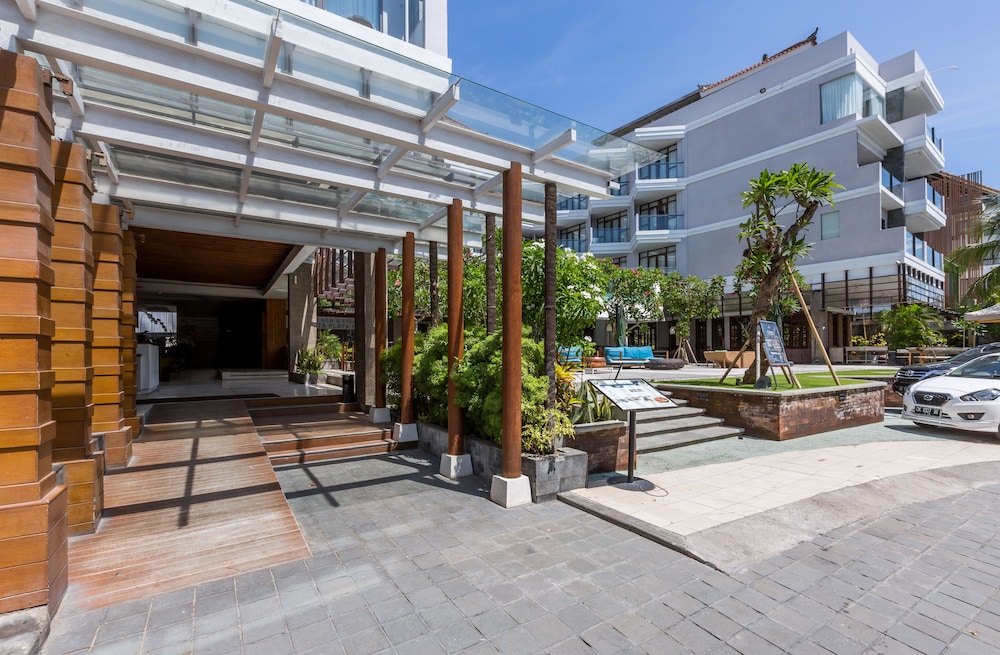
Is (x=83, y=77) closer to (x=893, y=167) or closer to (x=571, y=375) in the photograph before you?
(x=571, y=375)

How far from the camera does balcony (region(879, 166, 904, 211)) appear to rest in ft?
67.5

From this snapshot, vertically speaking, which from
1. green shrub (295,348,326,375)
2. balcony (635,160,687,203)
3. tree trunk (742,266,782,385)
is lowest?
green shrub (295,348,326,375)

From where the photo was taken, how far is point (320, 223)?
262 inches

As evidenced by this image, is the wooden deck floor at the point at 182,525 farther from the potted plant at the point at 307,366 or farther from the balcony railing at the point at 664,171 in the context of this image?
the balcony railing at the point at 664,171

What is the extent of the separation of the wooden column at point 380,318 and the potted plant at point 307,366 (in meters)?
6.07

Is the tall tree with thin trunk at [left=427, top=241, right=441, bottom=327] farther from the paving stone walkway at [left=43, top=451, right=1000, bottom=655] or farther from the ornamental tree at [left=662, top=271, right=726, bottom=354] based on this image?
the ornamental tree at [left=662, top=271, right=726, bottom=354]

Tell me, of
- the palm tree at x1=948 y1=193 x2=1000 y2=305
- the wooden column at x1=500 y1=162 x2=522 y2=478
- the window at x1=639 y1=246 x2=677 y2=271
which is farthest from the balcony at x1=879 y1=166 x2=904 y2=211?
the wooden column at x1=500 y1=162 x2=522 y2=478

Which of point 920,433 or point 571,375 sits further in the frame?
point 920,433

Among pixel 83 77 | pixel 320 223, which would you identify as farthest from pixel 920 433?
pixel 83 77

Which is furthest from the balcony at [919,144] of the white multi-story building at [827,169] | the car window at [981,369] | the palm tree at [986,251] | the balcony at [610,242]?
the car window at [981,369]

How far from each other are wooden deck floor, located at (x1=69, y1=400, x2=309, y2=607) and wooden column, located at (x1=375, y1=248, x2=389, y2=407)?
228cm

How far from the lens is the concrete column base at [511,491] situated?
457 centimetres

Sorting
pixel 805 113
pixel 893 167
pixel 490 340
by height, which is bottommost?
pixel 490 340

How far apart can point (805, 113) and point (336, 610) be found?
92.2 ft
